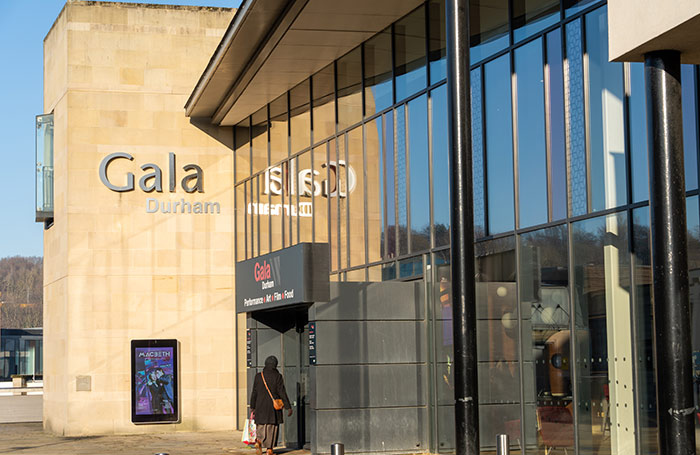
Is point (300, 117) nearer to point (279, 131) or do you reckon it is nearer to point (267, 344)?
point (279, 131)

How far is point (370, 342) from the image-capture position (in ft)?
55.8

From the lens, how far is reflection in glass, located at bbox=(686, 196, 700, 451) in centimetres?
1099

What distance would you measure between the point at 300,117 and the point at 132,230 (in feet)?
20.1

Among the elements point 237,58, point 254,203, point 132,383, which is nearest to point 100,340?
point 132,383

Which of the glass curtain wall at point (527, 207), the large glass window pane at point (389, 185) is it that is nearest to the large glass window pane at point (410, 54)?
the glass curtain wall at point (527, 207)

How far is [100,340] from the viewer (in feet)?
86.0

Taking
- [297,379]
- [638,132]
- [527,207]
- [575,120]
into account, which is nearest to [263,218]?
[297,379]

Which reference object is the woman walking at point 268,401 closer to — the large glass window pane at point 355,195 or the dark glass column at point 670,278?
the large glass window pane at point 355,195

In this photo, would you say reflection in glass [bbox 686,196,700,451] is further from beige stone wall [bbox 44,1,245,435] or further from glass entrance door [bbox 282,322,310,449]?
beige stone wall [bbox 44,1,245,435]

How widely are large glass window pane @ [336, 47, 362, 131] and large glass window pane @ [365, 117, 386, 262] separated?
0.77 m

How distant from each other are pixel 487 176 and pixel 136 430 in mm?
14263

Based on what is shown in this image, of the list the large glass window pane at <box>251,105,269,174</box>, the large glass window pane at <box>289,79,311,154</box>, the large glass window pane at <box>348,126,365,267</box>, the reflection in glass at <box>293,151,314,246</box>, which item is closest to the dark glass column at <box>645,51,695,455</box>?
the large glass window pane at <box>348,126,365,267</box>

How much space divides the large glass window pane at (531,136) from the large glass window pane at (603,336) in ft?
3.52

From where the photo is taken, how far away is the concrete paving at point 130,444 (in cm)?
2075
